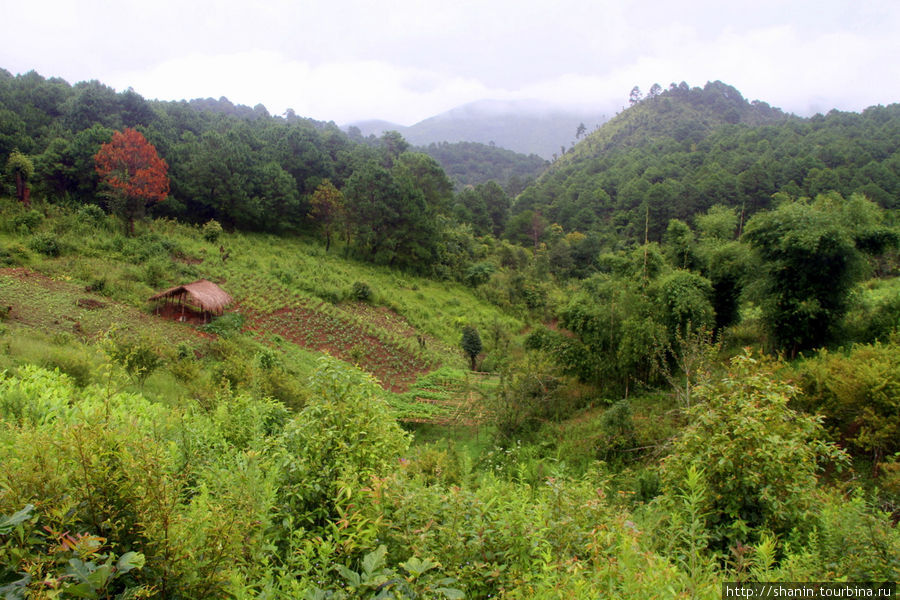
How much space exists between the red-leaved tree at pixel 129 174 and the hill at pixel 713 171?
28.4m

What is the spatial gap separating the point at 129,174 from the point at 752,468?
91.1 feet

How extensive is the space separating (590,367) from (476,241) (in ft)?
96.5

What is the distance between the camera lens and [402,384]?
56.0 feet

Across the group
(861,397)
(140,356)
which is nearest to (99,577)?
(140,356)

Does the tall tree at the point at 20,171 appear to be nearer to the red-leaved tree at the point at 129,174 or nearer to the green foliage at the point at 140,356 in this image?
the red-leaved tree at the point at 129,174

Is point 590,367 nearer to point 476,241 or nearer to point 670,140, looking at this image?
point 476,241

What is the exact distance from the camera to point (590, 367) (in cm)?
1312

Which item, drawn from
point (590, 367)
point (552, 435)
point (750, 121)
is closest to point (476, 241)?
point (590, 367)

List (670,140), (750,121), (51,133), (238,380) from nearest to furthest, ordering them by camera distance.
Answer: (238,380), (51,133), (670,140), (750,121)

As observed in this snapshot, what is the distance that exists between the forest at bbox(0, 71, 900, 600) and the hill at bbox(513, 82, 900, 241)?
0.55m

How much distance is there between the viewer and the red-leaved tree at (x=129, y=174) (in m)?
22.1

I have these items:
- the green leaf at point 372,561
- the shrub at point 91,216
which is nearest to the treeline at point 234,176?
the shrub at point 91,216

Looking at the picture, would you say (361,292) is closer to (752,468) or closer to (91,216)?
(91,216)

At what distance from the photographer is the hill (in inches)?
1443
